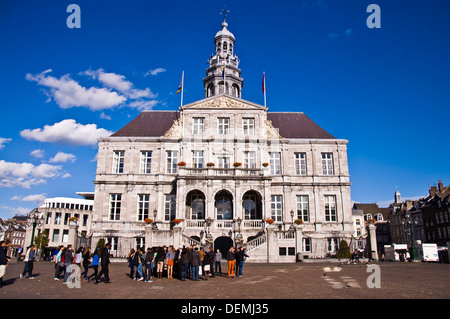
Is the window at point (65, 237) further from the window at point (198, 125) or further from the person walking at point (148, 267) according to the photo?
the person walking at point (148, 267)

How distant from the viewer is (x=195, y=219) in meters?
36.6

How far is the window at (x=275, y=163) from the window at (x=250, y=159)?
2.21 metres

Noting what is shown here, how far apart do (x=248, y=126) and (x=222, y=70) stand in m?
10.4

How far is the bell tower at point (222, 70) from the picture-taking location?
46844 mm

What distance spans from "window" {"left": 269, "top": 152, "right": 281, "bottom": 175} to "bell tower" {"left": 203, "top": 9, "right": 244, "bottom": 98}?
1149 cm

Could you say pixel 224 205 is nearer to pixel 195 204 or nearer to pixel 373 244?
pixel 195 204

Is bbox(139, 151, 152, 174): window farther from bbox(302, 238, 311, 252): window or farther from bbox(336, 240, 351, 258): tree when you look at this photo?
bbox(336, 240, 351, 258): tree

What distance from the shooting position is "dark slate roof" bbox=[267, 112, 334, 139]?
4244 cm

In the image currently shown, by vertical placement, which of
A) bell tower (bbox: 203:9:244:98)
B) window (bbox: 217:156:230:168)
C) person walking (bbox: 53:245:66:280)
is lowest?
person walking (bbox: 53:245:66:280)

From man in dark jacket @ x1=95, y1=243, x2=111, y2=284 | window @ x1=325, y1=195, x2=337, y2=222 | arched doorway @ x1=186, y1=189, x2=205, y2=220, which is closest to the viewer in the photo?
man in dark jacket @ x1=95, y1=243, x2=111, y2=284

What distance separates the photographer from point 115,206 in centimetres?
3866

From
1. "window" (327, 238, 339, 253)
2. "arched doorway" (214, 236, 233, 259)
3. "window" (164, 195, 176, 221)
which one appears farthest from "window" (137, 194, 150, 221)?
"window" (327, 238, 339, 253)

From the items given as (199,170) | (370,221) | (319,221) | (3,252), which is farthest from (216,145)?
(3,252)
